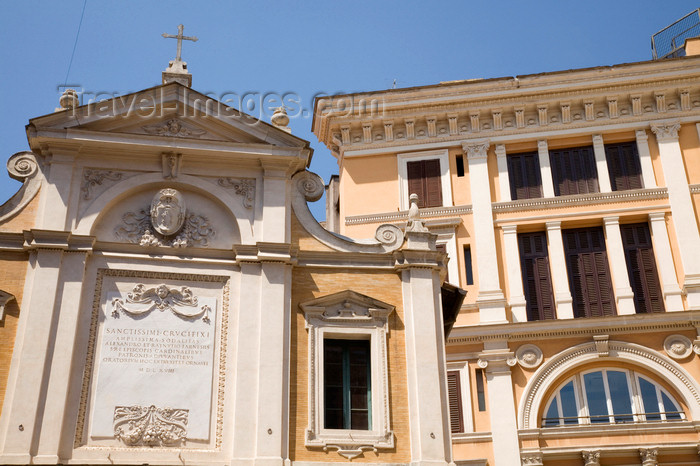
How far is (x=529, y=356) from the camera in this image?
26109mm

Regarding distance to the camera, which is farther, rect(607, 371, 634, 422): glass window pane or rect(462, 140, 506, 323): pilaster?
rect(462, 140, 506, 323): pilaster

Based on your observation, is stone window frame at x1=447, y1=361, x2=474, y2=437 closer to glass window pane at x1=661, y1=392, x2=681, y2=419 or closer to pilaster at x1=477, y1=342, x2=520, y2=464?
pilaster at x1=477, y1=342, x2=520, y2=464

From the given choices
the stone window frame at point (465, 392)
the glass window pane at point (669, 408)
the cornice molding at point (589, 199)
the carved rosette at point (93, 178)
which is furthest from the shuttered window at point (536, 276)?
the carved rosette at point (93, 178)

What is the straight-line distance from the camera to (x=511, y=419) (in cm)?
2533

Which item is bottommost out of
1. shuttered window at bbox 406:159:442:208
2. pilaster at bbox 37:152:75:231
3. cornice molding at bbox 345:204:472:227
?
pilaster at bbox 37:152:75:231

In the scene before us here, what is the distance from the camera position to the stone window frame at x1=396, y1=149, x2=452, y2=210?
2909cm

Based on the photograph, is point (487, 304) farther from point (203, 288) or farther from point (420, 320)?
point (203, 288)

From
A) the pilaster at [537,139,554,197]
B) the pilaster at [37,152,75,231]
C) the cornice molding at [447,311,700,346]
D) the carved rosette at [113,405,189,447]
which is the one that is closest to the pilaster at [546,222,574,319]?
the cornice molding at [447,311,700,346]

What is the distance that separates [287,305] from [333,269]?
1377mm

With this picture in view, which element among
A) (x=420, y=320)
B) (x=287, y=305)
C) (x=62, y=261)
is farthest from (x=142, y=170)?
(x=420, y=320)

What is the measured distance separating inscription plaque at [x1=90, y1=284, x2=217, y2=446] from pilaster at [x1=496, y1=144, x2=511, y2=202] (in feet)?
46.4

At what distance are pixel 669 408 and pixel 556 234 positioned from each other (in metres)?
6.29

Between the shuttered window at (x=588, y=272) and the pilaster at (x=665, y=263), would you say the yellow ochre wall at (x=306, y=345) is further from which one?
the pilaster at (x=665, y=263)

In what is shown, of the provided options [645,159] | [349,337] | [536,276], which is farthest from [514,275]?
[349,337]
